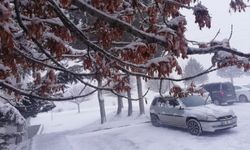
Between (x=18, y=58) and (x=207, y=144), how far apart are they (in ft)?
30.4

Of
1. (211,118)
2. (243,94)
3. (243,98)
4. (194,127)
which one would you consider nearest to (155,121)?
(194,127)

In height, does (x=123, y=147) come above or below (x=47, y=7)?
below

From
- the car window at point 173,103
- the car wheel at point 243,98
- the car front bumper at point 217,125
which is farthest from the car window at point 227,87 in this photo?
the car front bumper at point 217,125

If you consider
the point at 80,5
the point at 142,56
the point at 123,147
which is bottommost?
the point at 123,147

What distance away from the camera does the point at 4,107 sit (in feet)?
25.1

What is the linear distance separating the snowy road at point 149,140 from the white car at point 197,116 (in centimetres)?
37

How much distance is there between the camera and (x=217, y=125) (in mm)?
12617

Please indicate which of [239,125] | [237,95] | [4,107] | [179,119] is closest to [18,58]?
[4,107]

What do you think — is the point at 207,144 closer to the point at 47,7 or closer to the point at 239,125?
the point at 239,125

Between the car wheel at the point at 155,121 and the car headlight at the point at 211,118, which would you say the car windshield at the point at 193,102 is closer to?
the car headlight at the point at 211,118

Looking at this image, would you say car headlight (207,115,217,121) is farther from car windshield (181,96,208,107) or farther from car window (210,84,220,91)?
car window (210,84,220,91)

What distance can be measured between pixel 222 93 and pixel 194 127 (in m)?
10.4

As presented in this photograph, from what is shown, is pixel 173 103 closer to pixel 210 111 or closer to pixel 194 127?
pixel 194 127

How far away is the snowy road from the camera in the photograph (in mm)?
11531
